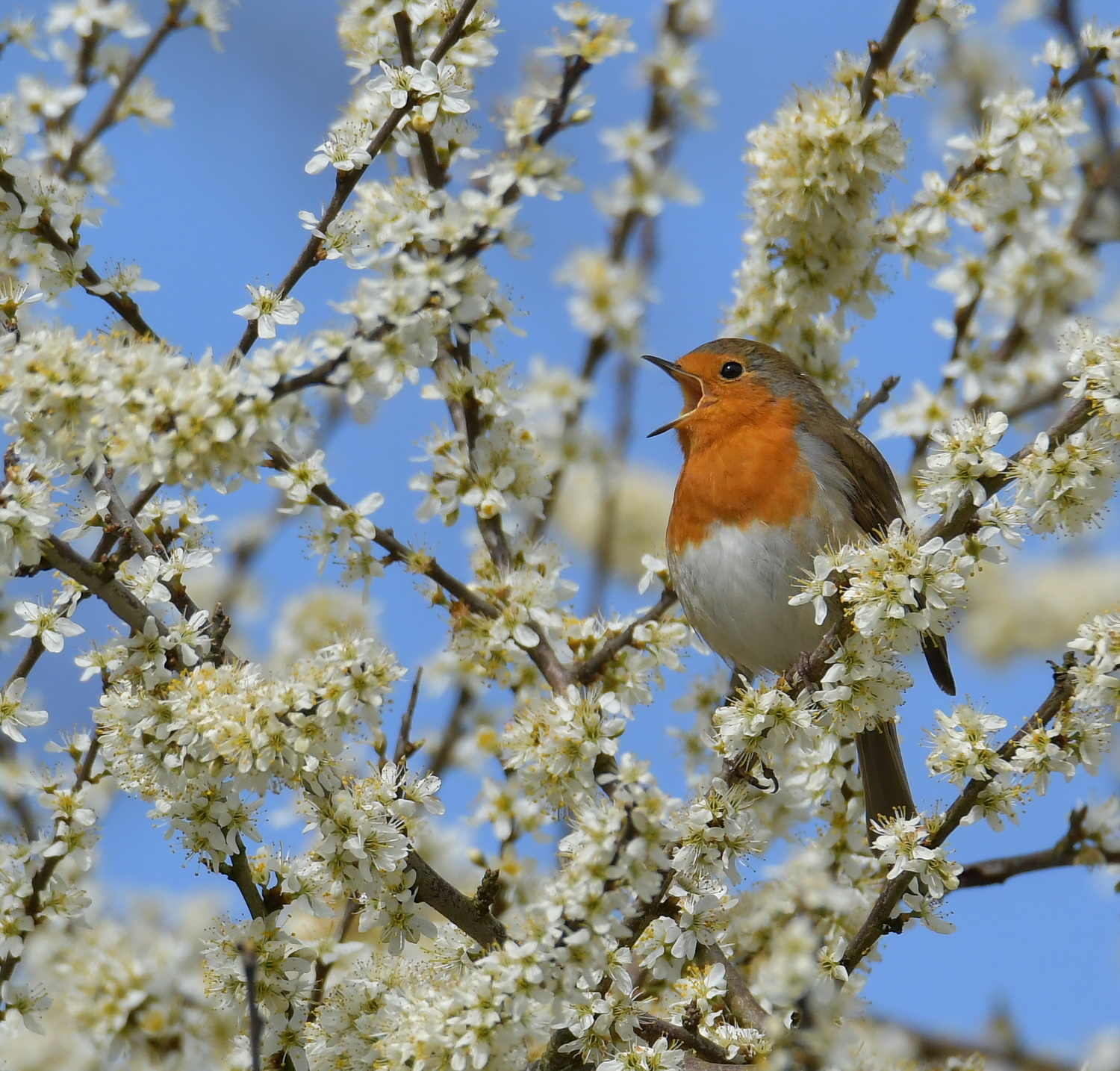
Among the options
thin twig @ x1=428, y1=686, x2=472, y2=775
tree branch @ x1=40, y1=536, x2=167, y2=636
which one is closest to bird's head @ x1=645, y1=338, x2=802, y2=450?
thin twig @ x1=428, y1=686, x2=472, y2=775

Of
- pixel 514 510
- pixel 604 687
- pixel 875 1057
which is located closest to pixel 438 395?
pixel 514 510

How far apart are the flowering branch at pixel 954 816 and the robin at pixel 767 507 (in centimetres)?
120

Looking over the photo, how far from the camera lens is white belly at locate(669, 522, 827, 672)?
4.79m

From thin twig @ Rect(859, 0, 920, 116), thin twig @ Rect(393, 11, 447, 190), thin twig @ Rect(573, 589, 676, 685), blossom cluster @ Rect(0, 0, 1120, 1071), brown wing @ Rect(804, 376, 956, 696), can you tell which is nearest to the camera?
blossom cluster @ Rect(0, 0, 1120, 1071)

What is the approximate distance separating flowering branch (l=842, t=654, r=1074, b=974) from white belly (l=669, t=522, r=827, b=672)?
1476 millimetres

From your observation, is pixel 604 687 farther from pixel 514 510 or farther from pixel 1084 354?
pixel 1084 354

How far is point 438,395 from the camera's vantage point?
166 inches

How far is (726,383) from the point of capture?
213 inches

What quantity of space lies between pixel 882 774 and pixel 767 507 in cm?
106

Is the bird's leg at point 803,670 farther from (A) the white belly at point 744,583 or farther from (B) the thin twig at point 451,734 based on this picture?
(B) the thin twig at point 451,734

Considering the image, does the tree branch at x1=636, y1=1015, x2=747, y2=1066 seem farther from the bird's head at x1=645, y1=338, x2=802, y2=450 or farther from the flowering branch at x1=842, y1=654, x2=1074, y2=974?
the bird's head at x1=645, y1=338, x2=802, y2=450

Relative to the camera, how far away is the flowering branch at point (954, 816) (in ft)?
10.6

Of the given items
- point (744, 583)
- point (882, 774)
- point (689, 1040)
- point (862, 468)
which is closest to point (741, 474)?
point (744, 583)

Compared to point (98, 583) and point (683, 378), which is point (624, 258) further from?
point (98, 583)
